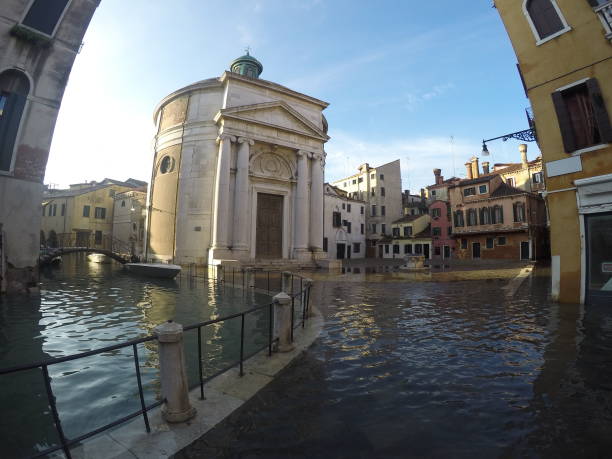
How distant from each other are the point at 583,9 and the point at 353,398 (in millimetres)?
11356

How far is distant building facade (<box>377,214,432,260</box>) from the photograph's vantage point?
43.7 m

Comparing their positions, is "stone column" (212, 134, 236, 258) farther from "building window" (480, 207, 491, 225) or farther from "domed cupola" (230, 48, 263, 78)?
"building window" (480, 207, 491, 225)

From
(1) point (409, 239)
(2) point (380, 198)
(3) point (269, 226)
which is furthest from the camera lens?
(2) point (380, 198)

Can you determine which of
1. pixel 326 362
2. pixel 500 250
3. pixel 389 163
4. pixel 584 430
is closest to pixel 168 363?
pixel 326 362

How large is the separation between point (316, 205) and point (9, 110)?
59.7 feet

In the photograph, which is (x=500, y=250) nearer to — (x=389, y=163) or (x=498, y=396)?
(x=389, y=163)

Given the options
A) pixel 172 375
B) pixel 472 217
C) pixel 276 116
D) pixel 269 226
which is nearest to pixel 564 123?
pixel 172 375

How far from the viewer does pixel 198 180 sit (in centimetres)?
2369

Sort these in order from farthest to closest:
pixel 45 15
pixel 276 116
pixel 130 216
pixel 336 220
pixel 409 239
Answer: pixel 409 239 → pixel 336 220 → pixel 130 216 → pixel 276 116 → pixel 45 15

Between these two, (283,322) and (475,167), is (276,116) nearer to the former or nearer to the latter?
(283,322)

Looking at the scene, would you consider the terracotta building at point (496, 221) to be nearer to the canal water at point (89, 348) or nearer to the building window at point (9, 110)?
the canal water at point (89, 348)

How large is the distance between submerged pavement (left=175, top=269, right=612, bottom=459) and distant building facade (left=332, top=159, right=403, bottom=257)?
43.4m

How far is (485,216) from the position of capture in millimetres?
34281

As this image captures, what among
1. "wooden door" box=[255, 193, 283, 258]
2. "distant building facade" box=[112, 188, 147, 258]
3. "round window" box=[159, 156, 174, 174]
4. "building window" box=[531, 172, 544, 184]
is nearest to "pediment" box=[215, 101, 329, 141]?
"wooden door" box=[255, 193, 283, 258]
